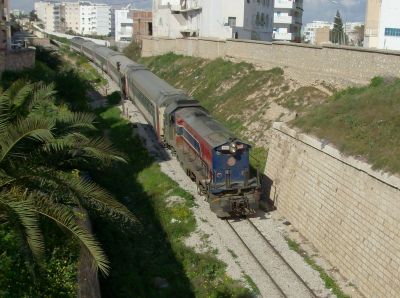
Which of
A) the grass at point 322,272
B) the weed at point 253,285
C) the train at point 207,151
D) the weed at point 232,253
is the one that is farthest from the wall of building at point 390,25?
the weed at point 253,285

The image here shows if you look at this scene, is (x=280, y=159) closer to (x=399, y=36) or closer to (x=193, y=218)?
(x=193, y=218)

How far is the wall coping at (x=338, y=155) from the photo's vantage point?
502 inches

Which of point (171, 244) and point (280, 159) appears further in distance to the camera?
point (280, 159)

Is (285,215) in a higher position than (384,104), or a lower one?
lower

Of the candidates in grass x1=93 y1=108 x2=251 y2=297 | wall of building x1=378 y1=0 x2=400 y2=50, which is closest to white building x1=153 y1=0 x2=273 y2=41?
wall of building x1=378 y1=0 x2=400 y2=50

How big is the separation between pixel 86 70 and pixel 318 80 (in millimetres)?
36952

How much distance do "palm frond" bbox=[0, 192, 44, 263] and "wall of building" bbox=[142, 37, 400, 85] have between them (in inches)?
734

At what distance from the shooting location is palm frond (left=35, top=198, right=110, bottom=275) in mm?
8462

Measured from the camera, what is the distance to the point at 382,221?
12.9m

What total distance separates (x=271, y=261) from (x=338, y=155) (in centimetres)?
396

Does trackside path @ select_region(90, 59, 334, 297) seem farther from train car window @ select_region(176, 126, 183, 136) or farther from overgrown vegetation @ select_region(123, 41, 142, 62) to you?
overgrown vegetation @ select_region(123, 41, 142, 62)

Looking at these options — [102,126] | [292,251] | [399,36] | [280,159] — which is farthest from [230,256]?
[399,36]

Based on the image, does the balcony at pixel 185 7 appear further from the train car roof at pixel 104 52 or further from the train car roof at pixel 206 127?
the train car roof at pixel 206 127

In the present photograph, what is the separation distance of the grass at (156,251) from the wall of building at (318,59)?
37.0ft
